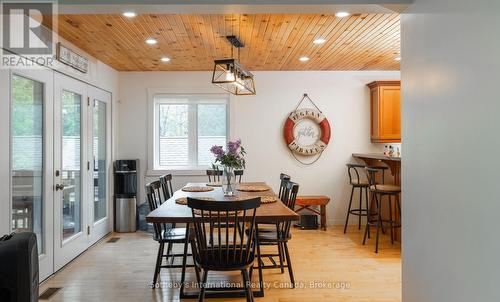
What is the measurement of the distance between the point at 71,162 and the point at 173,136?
1957 mm

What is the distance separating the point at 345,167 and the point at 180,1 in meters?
4.14

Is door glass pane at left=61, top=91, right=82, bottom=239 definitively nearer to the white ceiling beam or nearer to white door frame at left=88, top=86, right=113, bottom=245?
white door frame at left=88, top=86, right=113, bottom=245

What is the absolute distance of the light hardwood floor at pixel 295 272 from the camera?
3061 mm

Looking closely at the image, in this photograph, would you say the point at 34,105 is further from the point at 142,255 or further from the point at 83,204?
the point at 142,255

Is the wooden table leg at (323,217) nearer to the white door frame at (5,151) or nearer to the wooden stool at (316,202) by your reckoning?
the wooden stool at (316,202)

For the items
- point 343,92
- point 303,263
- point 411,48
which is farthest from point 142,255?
point 343,92

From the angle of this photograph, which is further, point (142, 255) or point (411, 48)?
point (142, 255)

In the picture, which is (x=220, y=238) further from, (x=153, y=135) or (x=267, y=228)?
(x=153, y=135)

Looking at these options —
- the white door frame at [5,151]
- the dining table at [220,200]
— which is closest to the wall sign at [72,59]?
the white door frame at [5,151]

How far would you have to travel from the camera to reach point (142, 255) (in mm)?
4152

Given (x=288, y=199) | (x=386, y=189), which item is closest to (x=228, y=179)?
(x=288, y=199)

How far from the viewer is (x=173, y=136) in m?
5.80

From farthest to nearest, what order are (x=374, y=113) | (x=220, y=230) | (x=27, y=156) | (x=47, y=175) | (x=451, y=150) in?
(x=374, y=113) → (x=47, y=175) → (x=27, y=156) → (x=220, y=230) → (x=451, y=150)

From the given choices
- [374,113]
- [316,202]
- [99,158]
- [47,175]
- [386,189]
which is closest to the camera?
[47,175]
